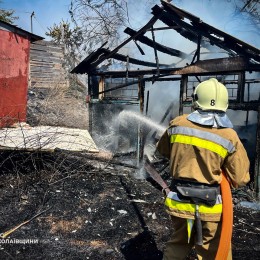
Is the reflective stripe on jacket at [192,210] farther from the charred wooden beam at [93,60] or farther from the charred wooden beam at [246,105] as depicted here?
the charred wooden beam at [93,60]

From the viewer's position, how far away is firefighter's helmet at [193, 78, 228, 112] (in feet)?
8.95

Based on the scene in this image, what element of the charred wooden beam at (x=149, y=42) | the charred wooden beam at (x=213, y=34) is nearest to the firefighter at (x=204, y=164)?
the charred wooden beam at (x=213, y=34)

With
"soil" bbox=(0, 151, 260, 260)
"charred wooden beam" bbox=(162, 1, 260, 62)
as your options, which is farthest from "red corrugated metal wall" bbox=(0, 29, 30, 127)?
"charred wooden beam" bbox=(162, 1, 260, 62)

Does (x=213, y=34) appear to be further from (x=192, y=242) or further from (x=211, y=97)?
(x=192, y=242)

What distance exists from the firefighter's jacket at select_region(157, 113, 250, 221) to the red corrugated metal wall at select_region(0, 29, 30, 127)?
599 centimetres

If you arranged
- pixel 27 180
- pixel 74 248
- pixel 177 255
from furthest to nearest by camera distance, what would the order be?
pixel 27 180 < pixel 74 248 < pixel 177 255

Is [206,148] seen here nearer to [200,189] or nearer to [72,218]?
[200,189]

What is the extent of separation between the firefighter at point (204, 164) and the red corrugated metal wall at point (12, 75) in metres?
6.00

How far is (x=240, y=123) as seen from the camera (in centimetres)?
841

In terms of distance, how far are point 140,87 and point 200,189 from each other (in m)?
5.27

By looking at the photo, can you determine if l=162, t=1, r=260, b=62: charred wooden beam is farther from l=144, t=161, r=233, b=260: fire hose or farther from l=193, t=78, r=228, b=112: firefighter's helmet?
l=144, t=161, r=233, b=260: fire hose

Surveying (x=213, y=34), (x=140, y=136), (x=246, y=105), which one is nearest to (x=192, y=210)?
(x=246, y=105)

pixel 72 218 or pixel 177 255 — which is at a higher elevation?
pixel 177 255

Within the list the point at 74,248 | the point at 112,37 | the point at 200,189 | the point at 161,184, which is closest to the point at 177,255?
the point at 200,189
